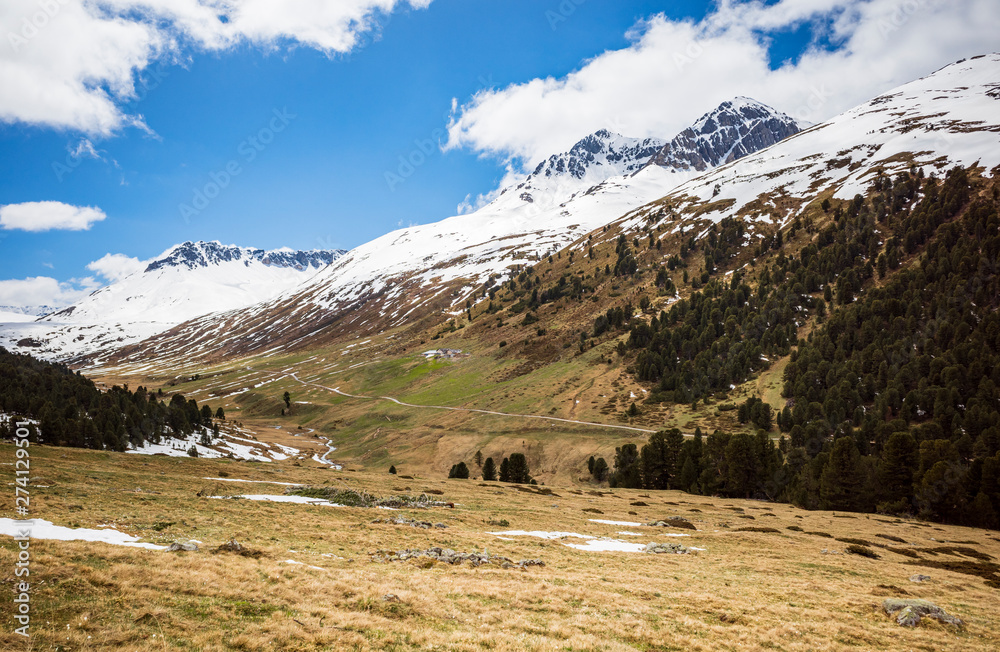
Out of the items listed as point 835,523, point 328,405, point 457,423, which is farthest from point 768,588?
point 328,405

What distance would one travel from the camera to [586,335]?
655 feet

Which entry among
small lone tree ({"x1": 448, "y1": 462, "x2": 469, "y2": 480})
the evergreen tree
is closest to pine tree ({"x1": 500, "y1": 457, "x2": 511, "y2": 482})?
small lone tree ({"x1": 448, "y1": 462, "x2": 469, "y2": 480})

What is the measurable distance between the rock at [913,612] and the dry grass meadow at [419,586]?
484 mm

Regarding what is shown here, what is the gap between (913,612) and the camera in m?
21.7

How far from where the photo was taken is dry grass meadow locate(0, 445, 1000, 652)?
46.2 feet

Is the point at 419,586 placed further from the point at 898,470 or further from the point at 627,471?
the point at 898,470

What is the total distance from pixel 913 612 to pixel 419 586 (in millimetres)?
22961

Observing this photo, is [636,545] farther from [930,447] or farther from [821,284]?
[821,284]

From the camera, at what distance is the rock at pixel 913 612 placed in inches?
837

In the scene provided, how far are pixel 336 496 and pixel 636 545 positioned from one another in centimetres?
2836

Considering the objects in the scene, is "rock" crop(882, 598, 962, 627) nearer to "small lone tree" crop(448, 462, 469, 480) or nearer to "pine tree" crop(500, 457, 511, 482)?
"pine tree" crop(500, 457, 511, 482)

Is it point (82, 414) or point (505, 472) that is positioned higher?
point (82, 414)

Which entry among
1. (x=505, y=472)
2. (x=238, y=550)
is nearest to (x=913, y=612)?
(x=238, y=550)

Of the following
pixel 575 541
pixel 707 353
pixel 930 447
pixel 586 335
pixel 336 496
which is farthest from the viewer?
pixel 586 335
